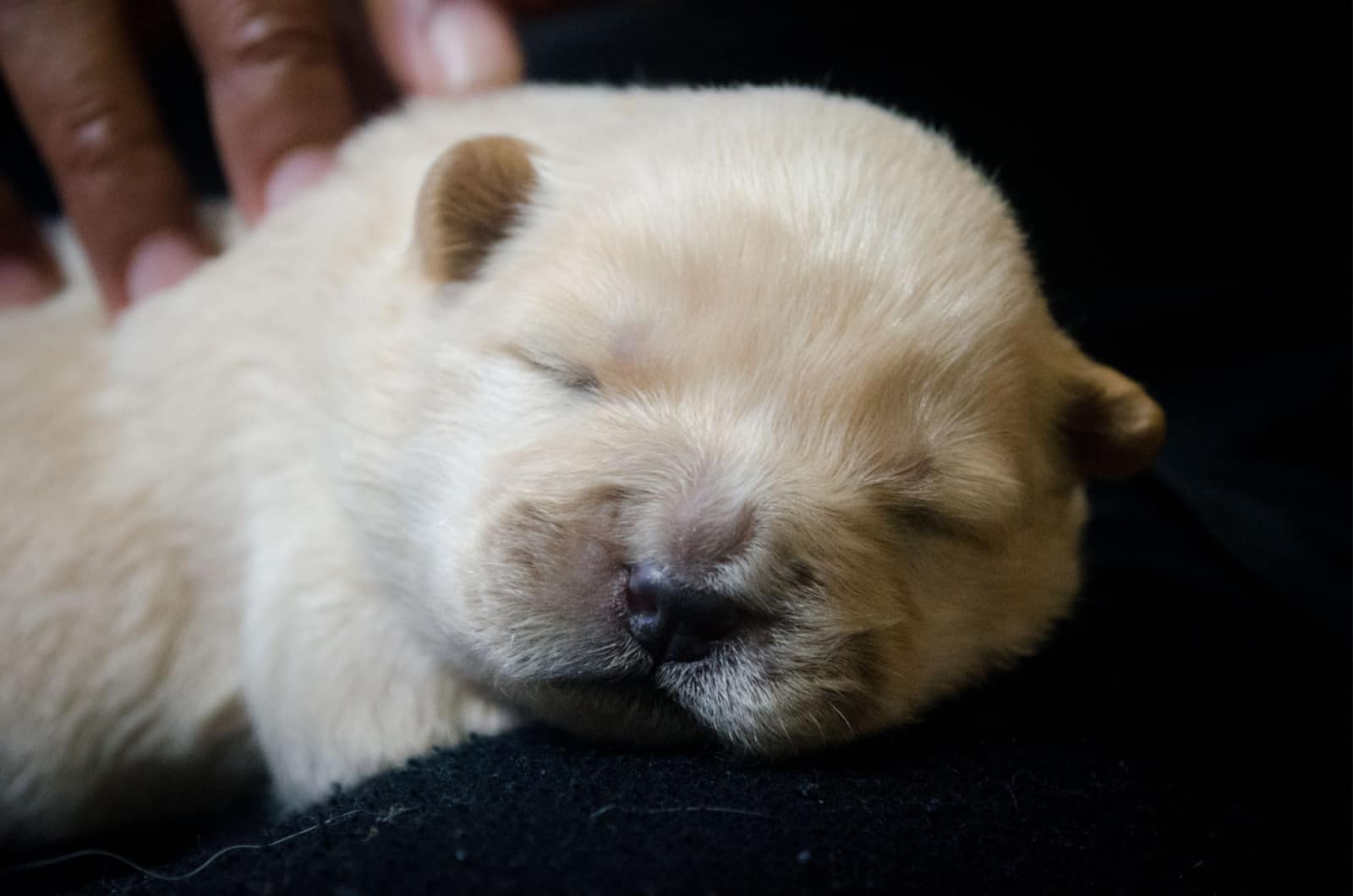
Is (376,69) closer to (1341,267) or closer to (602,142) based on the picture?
(602,142)

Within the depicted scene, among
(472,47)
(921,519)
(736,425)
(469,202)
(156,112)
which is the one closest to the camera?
(736,425)

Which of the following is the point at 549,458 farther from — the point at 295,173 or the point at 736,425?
the point at 295,173

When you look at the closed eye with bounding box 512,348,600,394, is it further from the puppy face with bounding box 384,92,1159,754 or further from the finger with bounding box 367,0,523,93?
the finger with bounding box 367,0,523,93

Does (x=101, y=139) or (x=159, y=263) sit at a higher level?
(x=101, y=139)

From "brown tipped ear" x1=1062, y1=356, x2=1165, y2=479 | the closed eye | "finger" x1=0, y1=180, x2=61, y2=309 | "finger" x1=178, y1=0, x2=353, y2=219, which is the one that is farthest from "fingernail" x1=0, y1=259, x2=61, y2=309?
"brown tipped ear" x1=1062, y1=356, x2=1165, y2=479

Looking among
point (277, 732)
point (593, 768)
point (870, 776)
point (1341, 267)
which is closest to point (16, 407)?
point (277, 732)

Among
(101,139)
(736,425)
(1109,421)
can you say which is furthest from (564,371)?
Result: (101,139)
